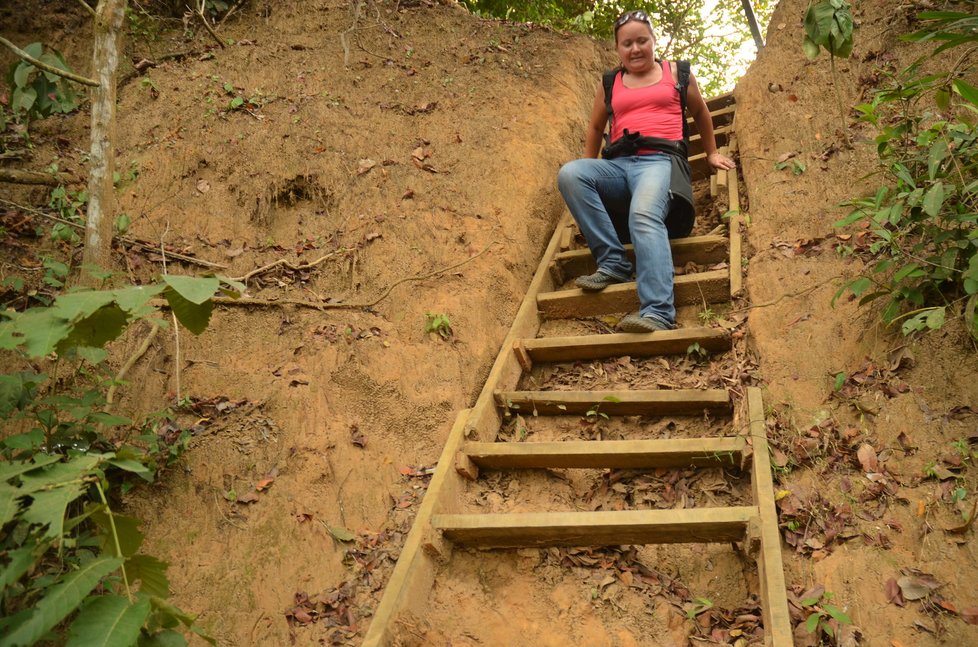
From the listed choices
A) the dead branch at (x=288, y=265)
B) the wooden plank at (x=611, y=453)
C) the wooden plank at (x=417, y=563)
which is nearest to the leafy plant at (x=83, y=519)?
the wooden plank at (x=417, y=563)

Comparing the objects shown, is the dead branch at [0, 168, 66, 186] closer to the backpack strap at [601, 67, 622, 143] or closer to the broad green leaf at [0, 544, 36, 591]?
the broad green leaf at [0, 544, 36, 591]

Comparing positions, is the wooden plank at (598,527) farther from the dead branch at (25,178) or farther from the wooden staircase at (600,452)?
the dead branch at (25,178)

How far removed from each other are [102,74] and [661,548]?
3.33m

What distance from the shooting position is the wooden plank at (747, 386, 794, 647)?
2154 mm

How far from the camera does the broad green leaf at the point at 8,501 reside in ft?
4.89

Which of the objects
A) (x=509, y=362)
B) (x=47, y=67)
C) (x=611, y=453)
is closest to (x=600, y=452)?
(x=611, y=453)

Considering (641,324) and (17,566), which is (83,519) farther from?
(641,324)

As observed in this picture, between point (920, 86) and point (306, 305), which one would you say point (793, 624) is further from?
point (306, 305)

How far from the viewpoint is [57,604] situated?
150cm

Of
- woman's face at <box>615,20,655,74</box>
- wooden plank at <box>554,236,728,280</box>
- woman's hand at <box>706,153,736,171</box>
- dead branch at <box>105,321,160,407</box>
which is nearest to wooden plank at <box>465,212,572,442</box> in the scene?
wooden plank at <box>554,236,728,280</box>

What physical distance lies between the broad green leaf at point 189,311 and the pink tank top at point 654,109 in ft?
10.1

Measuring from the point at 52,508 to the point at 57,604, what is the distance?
0.67ft

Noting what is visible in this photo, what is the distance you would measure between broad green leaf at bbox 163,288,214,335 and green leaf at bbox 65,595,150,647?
64 centimetres

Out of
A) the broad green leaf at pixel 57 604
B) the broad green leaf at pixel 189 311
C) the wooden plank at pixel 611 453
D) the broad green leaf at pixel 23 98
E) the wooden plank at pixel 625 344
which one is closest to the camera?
the broad green leaf at pixel 57 604
